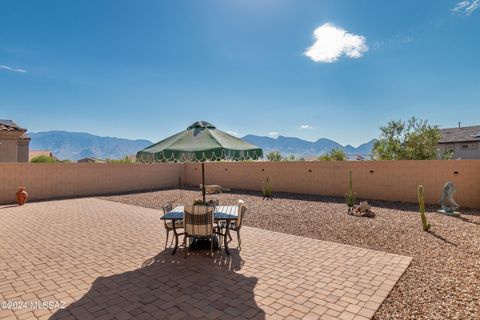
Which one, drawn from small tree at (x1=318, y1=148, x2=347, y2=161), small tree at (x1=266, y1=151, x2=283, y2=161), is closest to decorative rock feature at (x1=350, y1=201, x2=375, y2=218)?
small tree at (x1=318, y1=148, x2=347, y2=161)

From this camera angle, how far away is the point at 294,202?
12.1 meters

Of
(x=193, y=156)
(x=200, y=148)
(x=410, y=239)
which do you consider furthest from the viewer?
(x=410, y=239)

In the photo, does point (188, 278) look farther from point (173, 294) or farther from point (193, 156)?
point (193, 156)

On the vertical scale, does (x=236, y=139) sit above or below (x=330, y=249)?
above

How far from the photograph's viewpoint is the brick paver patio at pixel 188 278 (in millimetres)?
3385

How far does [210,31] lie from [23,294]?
1076 centimetres

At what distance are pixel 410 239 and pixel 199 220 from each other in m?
5.09

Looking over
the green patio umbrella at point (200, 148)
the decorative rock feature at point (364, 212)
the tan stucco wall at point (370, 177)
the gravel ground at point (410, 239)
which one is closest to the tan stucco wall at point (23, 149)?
the gravel ground at point (410, 239)

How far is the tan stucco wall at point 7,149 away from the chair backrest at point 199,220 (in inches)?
640

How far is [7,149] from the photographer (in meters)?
15.5

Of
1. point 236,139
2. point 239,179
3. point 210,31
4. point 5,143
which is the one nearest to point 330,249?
point 236,139

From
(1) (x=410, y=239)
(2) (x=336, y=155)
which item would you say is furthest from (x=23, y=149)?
(1) (x=410, y=239)

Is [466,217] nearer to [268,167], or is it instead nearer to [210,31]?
[268,167]

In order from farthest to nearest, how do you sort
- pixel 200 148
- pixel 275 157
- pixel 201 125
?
pixel 275 157 → pixel 201 125 → pixel 200 148
